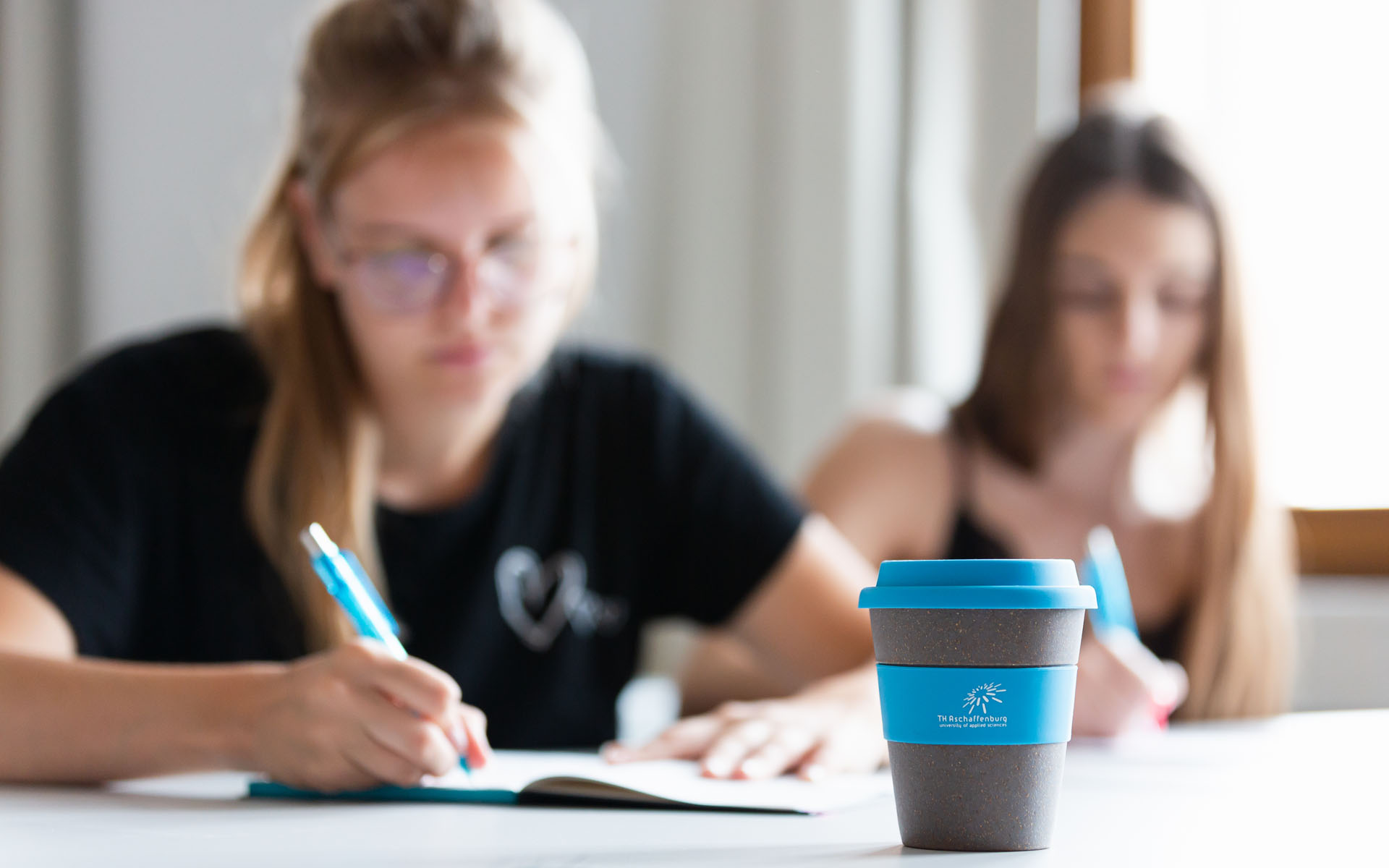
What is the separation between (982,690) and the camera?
608mm

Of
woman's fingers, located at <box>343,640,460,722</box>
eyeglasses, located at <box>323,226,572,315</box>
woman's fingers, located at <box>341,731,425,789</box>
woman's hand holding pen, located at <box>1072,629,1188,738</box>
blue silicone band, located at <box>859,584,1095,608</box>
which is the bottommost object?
woman's hand holding pen, located at <box>1072,629,1188,738</box>

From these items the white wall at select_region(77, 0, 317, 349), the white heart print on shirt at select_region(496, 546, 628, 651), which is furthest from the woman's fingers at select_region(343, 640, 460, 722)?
the white wall at select_region(77, 0, 317, 349)

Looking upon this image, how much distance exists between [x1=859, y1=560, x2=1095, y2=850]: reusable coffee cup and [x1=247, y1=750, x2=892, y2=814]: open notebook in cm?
15

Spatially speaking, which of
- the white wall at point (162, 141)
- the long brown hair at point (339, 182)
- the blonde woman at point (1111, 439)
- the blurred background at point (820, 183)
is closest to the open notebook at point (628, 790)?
the long brown hair at point (339, 182)

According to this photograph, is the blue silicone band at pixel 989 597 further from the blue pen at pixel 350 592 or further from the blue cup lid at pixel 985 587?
the blue pen at pixel 350 592

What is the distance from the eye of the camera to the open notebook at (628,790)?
78 centimetres

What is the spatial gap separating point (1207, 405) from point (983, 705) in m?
1.37

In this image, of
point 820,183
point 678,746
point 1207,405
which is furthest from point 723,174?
point 678,746

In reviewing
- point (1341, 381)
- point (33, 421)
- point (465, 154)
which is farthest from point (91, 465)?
point (1341, 381)

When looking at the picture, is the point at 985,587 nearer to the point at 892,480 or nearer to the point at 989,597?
the point at 989,597

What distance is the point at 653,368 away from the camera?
1519 millimetres

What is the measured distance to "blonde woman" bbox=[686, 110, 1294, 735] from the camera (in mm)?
1742

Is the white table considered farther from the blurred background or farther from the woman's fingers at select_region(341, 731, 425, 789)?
the blurred background

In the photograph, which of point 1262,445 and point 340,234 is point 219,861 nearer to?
point 340,234
